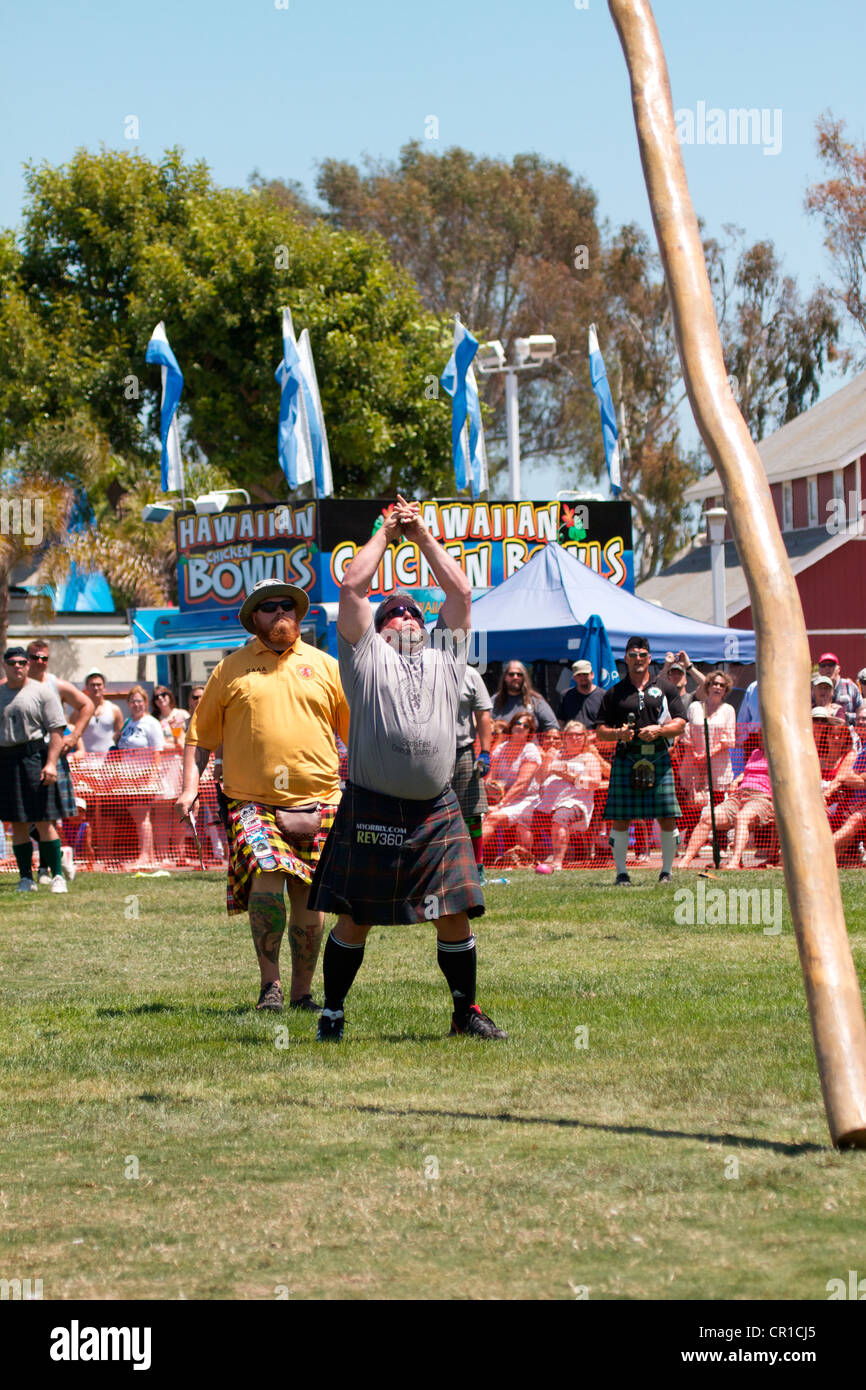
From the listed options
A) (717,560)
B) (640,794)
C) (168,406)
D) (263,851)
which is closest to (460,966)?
(263,851)

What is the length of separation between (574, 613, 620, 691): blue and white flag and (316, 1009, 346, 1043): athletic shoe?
947 centimetres

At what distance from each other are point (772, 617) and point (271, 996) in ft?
9.49

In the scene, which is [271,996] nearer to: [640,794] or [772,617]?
[772,617]

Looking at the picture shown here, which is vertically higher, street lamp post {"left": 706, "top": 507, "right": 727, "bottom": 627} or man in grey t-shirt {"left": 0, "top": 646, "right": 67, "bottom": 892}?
street lamp post {"left": 706, "top": 507, "right": 727, "bottom": 627}

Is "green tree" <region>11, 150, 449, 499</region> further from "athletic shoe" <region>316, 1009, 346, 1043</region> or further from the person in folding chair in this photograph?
Result: "athletic shoe" <region>316, 1009, 346, 1043</region>

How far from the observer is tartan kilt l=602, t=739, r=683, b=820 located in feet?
36.0

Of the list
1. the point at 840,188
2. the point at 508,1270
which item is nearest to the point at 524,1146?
the point at 508,1270

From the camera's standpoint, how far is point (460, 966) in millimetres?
5777

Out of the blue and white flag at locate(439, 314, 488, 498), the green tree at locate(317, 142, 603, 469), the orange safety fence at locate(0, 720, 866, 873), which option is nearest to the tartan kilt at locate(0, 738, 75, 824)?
the orange safety fence at locate(0, 720, 866, 873)

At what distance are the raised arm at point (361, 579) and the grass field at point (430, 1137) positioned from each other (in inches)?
55.7

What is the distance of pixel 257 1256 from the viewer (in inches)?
136

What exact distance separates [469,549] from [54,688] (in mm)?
8947

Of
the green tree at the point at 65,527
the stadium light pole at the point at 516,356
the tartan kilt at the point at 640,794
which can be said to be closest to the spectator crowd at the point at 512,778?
the tartan kilt at the point at 640,794
